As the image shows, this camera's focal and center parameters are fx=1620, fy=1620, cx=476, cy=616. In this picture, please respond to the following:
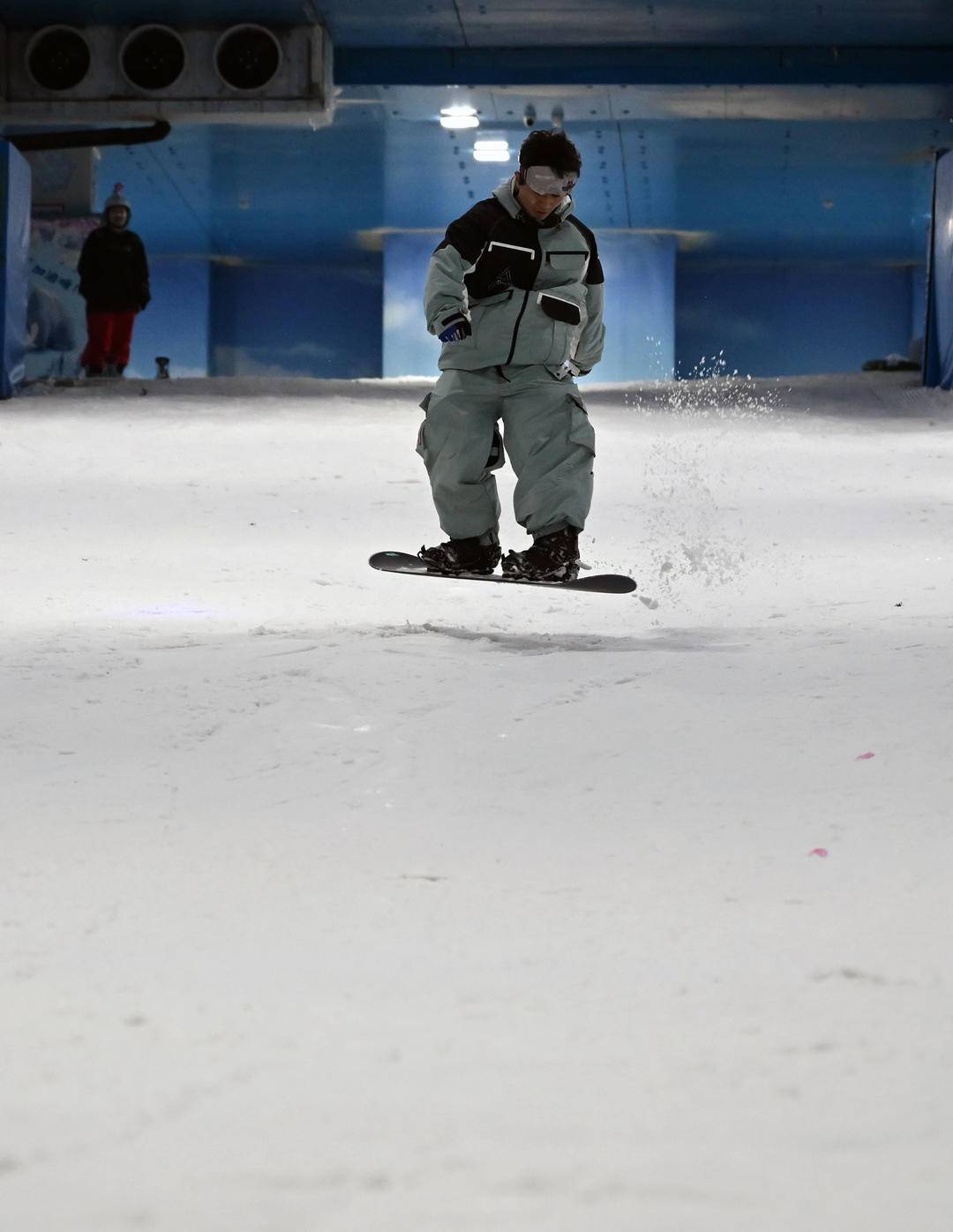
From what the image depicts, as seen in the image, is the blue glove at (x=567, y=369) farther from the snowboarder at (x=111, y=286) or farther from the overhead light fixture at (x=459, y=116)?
the overhead light fixture at (x=459, y=116)

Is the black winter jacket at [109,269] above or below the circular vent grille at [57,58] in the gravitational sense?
below

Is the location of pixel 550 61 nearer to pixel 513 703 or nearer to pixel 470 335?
pixel 470 335

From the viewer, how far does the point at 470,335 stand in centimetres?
474

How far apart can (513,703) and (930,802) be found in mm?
983

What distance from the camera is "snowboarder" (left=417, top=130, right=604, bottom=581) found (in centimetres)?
470

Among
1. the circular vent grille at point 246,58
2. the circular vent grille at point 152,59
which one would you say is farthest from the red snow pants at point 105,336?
the circular vent grille at point 246,58

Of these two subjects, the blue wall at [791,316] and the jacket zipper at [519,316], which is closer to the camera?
the jacket zipper at [519,316]

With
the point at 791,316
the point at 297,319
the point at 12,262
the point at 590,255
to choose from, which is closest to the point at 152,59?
the point at 12,262

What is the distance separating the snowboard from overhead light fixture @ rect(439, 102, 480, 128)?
444 inches

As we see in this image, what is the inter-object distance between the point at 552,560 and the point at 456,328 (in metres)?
0.74

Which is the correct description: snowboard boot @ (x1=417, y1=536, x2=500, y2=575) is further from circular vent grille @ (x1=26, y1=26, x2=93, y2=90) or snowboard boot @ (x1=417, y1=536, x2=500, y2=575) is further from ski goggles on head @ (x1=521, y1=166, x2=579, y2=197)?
circular vent grille @ (x1=26, y1=26, x2=93, y2=90)

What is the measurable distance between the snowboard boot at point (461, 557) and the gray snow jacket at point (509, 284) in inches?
21.6

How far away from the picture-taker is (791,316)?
2295cm

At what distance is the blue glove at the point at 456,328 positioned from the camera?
4645 millimetres
